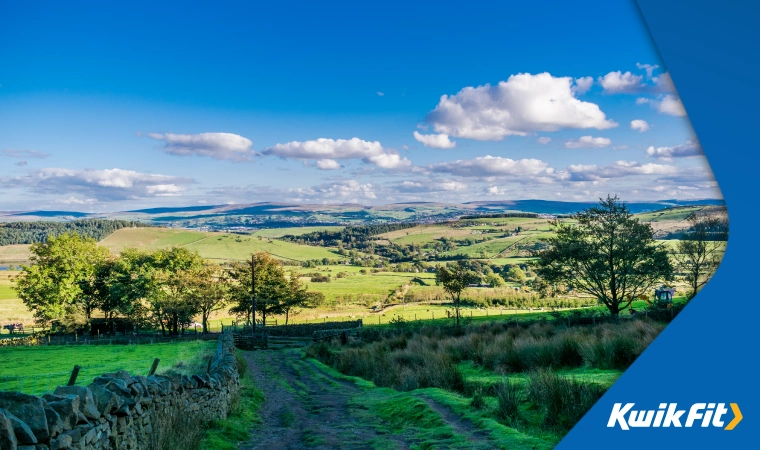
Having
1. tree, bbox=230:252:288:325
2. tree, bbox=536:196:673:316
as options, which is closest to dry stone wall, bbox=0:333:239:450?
tree, bbox=536:196:673:316

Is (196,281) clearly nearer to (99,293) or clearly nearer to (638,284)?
(99,293)

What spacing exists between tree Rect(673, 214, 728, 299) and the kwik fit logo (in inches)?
208

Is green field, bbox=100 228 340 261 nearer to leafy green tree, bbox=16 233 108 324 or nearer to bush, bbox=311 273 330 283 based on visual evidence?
bush, bbox=311 273 330 283

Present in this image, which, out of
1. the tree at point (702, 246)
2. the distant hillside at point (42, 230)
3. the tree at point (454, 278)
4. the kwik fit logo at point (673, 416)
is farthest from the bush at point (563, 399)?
the tree at point (454, 278)

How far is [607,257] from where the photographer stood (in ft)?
73.8

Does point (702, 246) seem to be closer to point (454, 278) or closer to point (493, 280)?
point (454, 278)

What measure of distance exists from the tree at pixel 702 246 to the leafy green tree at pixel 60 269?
14544mm

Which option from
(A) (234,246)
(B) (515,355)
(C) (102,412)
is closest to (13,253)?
(C) (102,412)

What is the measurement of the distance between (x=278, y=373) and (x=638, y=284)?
15.4 metres

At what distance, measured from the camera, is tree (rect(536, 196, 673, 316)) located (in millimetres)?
20953

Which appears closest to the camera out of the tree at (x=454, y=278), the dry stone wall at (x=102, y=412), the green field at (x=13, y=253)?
the dry stone wall at (x=102, y=412)

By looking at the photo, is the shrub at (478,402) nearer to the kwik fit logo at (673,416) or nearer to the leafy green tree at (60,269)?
the kwik fit logo at (673,416)

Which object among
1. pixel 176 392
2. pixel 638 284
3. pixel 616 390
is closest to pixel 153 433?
pixel 176 392

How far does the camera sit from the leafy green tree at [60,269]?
1290 cm
